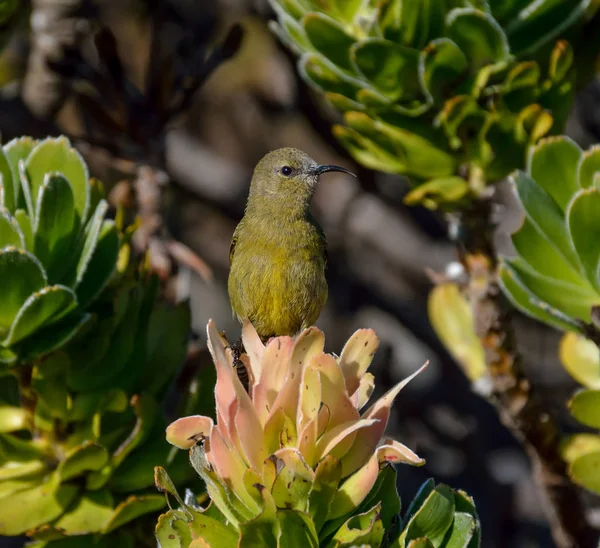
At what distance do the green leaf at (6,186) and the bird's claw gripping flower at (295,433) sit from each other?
550 mm

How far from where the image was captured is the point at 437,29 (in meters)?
1.60

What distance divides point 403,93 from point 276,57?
192 cm

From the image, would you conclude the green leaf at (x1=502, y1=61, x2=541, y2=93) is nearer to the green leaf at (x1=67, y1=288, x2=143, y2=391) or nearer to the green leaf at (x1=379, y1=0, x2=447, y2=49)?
the green leaf at (x1=379, y1=0, x2=447, y2=49)

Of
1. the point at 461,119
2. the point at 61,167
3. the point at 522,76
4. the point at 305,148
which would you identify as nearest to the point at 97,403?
the point at 61,167

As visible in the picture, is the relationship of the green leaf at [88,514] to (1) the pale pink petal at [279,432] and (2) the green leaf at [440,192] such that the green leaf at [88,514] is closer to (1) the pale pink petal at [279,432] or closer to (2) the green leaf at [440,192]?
(1) the pale pink petal at [279,432]

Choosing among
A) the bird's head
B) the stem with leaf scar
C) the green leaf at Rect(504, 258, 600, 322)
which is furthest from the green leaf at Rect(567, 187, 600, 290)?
the bird's head

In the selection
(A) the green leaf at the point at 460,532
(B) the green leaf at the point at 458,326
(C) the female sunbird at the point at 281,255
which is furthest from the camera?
(C) the female sunbird at the point at 281,255

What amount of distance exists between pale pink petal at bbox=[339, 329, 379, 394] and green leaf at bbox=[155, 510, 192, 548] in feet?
0.86

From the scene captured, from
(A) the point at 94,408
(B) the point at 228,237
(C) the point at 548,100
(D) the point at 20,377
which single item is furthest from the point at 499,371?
(B) the point at 228,237

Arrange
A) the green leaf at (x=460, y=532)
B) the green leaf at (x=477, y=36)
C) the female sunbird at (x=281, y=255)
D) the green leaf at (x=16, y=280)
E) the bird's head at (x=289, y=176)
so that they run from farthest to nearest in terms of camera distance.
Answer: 1. the bird's head at (x=289, y=176)
2. the female sunbird at (x=281, y=255)
3. the green leaf at (x=477, y=36)
4. the green leaf at (x=16, y=280)
5. the green leaf at (x=460, y=532)

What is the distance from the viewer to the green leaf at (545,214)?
4.68 feet

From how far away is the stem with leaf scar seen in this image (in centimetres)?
162

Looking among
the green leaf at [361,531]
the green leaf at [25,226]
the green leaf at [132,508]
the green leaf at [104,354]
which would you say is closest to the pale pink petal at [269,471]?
the green leaf at [361,531]

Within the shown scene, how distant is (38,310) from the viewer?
1319 mm
